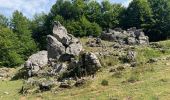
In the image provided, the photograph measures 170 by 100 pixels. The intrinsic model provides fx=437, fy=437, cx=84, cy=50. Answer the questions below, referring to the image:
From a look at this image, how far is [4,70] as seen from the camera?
2495 inches

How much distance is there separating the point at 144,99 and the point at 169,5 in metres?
68.6

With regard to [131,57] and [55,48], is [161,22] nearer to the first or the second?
[55,48]

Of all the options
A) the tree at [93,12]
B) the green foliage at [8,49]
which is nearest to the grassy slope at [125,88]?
the green foliage at [8,49]

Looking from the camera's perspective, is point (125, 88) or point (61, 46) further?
point (61, 46)

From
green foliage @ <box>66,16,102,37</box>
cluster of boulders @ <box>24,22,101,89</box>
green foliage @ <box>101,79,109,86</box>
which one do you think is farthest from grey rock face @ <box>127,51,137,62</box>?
green foliage @ <box>66,16,102,37</box>

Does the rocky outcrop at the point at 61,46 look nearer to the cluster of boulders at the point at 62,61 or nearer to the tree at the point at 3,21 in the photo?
the cluster of boulders at the point at 62,61

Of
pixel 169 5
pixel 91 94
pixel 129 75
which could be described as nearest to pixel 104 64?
pixel 129 75

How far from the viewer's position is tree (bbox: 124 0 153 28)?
98188mm

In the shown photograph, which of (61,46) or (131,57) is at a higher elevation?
(61,46)

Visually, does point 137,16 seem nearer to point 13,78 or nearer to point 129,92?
point 13,78

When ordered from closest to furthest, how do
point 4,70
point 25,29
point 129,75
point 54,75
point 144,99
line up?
point 144,99
point 129,75
point 54,75
point 4,70
point 25,29

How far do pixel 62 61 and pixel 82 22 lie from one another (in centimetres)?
4631

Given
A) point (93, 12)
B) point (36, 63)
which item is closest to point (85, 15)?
point (93, 12)

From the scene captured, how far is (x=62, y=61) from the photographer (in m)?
56.9
